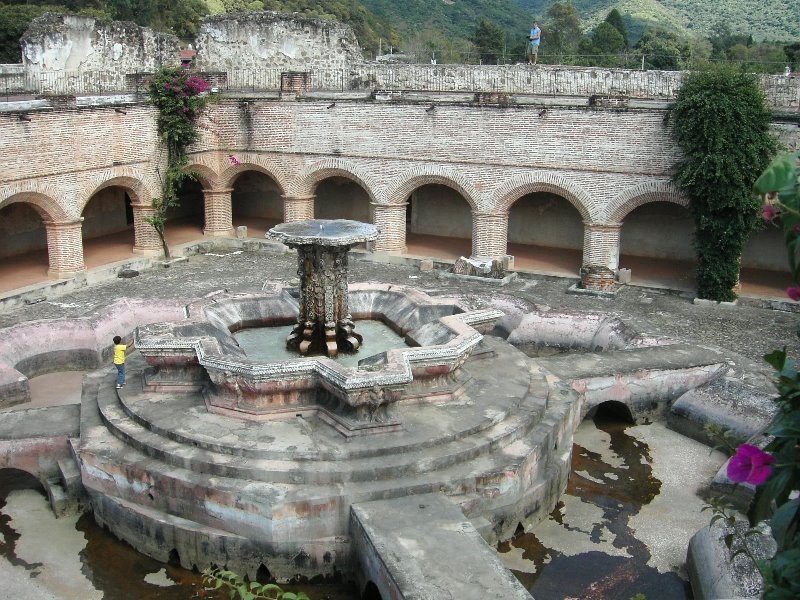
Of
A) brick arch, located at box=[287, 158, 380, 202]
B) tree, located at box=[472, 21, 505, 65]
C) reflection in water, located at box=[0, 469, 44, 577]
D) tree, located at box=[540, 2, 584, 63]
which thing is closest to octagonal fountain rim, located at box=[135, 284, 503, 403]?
reflection in water, located at box=[0, 469, 44, 577]

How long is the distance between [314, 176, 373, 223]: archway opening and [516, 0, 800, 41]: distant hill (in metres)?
46.1

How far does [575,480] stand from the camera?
36.3 ft

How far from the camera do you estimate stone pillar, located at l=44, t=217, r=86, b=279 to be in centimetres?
1788

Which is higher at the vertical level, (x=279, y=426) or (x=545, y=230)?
(x=545, y=230)

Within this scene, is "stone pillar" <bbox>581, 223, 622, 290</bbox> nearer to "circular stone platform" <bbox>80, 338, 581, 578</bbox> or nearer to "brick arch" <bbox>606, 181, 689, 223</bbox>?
"brick arch" <bbox>606, 181, 689, 223</bbox>

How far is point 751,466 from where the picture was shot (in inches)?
137

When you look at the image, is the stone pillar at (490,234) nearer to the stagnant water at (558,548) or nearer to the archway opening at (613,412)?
the archway opening at (613,412)

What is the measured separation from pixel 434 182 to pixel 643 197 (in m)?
4.47

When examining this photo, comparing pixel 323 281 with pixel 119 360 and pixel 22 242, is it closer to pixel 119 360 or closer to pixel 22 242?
pixel 119 360

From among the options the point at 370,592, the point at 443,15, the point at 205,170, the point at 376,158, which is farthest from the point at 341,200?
the point at 443,15

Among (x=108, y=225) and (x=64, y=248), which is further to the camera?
(x=108, y=225)

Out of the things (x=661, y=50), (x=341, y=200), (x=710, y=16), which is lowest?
(x=341, y=200)

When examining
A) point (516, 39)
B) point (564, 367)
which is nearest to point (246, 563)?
point (564, 367)

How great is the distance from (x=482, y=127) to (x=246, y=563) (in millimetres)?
12097
